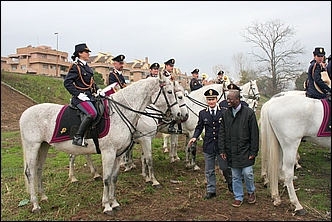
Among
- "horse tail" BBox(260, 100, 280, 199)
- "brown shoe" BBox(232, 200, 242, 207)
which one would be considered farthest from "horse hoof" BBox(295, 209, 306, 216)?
"brown shoe" BBox(232, 200, 242, 207)

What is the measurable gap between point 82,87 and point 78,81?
14 centimetres

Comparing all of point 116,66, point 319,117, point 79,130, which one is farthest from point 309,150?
point 79,130

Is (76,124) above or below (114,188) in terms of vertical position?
above

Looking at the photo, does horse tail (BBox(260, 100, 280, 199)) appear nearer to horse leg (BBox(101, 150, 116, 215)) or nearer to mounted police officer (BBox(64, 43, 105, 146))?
horse leg (BBox(101, 150, 116, 215))

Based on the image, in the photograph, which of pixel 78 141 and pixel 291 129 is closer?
pixel 78 141

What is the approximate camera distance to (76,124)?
5.44 metres

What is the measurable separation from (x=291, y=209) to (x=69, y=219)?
403 centimetres

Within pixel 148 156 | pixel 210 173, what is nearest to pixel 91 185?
pixel 148 156

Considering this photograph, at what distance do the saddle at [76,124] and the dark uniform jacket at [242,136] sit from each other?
7.75 ft

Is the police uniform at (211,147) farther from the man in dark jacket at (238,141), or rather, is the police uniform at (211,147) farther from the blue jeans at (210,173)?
the man in dark jacket at (238,141)

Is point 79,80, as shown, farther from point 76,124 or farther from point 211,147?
point 211,147

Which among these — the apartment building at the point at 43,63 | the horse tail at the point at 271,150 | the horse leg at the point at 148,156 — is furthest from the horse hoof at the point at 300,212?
the apartment building at the point at 43,63

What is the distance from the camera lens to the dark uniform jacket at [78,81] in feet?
17.7

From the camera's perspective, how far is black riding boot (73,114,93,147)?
5.15m
